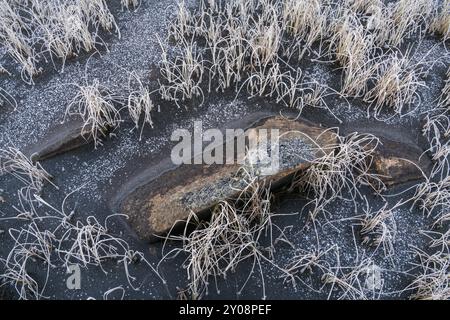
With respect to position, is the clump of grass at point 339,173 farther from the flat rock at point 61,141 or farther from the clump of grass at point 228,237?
the flat rock at point 61,141

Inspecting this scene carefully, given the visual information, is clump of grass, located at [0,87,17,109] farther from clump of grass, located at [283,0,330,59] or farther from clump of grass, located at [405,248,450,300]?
clump of grass, located at [405,248,450,300]

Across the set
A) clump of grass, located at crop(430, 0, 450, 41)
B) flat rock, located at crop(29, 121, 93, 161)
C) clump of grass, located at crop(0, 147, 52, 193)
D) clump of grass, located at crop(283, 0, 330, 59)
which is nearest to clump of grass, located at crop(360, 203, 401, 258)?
clump of grass, located at crop(283, 0, 330, 59)

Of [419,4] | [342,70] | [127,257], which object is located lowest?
[127,257]

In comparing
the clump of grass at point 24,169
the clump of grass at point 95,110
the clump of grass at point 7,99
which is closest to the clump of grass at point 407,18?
the clump of grass at point 95,110

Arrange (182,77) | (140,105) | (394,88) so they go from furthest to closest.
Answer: (182,77), (394,88), (140,105)

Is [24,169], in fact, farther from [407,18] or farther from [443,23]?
[443,23]

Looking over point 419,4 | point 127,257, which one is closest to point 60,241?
point 127,257

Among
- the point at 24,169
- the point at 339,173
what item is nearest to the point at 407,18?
the point at 339,173
